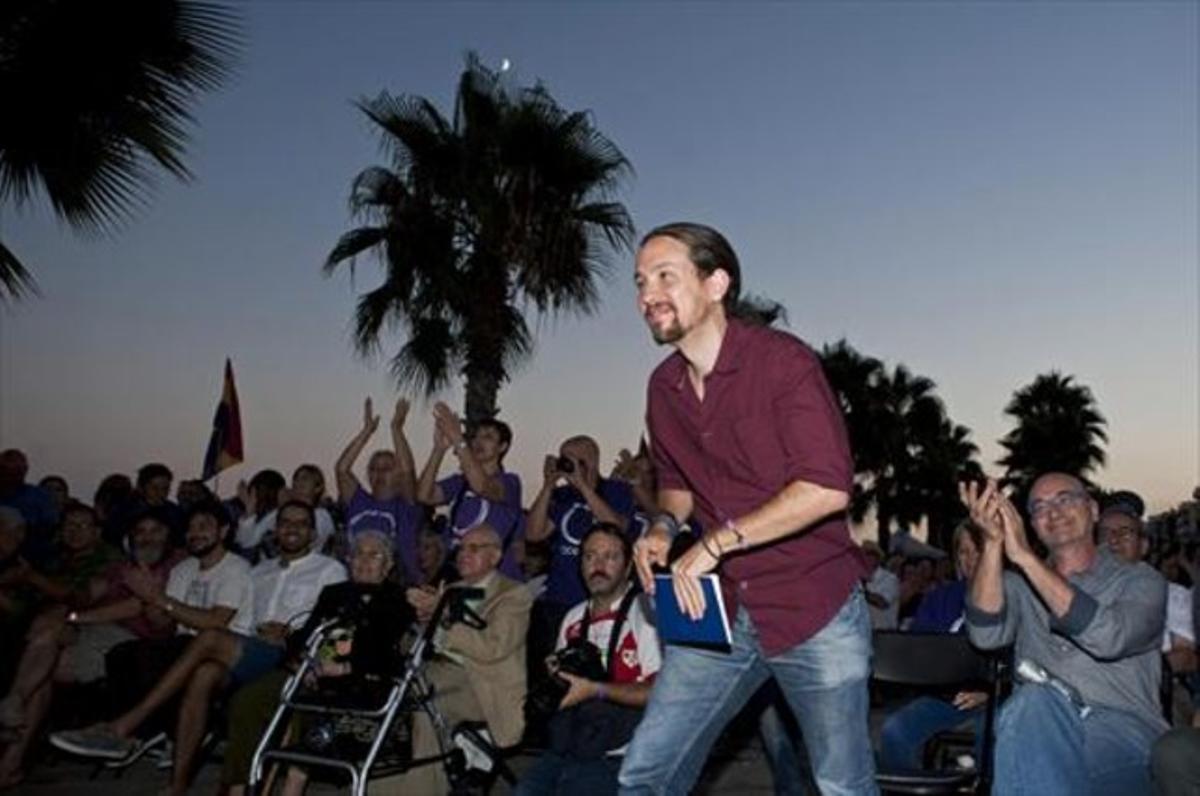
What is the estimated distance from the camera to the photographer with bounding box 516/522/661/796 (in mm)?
4977

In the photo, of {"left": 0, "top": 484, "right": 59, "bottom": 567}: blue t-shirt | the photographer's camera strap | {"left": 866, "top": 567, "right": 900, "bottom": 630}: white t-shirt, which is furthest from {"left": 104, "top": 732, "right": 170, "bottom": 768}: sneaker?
{"left": 866, "top": 567, "right": 900, "bottom": 630}: white t-shirt

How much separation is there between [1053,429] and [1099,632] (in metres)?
49.5

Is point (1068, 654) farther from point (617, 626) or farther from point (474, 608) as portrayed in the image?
point (474, 608)

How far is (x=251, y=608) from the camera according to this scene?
6992mm

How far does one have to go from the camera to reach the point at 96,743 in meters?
6.37

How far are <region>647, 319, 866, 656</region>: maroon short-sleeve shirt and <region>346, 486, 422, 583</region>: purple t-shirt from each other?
4.42 metres

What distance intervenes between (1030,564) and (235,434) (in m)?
9.93

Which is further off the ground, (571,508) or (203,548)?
(571,508)

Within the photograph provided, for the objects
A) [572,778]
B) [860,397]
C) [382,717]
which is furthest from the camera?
[860,397]

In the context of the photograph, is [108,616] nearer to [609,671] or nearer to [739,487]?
[609,671]

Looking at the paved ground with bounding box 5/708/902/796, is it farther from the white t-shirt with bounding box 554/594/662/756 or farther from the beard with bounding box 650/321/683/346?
the beard with bounding box 650/321/683/346

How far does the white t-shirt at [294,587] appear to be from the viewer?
6855 millimetres

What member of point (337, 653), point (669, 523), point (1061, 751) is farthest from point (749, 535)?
point (337, 653)

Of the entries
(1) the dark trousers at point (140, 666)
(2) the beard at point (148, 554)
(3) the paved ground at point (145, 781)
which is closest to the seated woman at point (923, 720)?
(3) the paved ground at point (145, 781)
